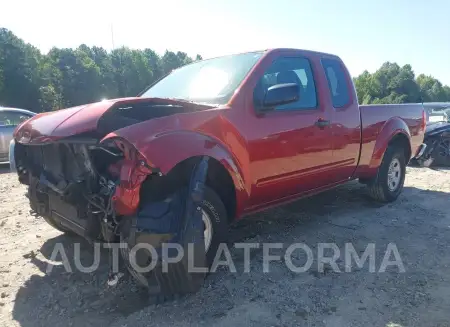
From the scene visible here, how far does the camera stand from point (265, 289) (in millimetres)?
2900

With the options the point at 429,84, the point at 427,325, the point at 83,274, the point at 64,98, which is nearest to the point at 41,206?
the point at 83,274

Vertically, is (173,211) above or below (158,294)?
above

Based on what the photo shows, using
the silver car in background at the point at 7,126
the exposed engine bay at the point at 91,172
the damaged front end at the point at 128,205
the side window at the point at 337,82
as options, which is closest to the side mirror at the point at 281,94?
the exposed engine bay at the point at 91,172

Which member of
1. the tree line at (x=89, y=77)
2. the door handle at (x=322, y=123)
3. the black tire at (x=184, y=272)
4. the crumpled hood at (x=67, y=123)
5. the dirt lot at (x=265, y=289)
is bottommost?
the dirt lot at (x=265, y=289)

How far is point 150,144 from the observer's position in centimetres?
239

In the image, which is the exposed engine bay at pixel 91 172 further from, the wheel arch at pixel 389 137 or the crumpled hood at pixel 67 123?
the wheel arch at pixel 389 137

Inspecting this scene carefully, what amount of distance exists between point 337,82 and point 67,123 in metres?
3.00

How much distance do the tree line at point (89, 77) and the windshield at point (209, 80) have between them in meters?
28.3

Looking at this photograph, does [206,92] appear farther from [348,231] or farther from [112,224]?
[348,231]

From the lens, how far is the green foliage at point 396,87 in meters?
69.0

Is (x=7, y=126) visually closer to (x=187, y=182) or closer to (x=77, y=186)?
(x=77, y=186)

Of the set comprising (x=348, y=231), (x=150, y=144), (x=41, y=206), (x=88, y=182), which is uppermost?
(x=150, y=144)

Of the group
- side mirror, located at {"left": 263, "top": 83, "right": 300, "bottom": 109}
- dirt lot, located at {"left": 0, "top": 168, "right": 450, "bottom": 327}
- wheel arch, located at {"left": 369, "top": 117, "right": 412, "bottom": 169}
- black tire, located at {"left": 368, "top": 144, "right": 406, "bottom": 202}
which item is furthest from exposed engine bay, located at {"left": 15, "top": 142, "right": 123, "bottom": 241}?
black tire, located at {"left": 368, "top": 144, "right": 406, "bottom": 202}

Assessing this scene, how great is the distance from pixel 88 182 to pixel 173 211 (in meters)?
0.62
